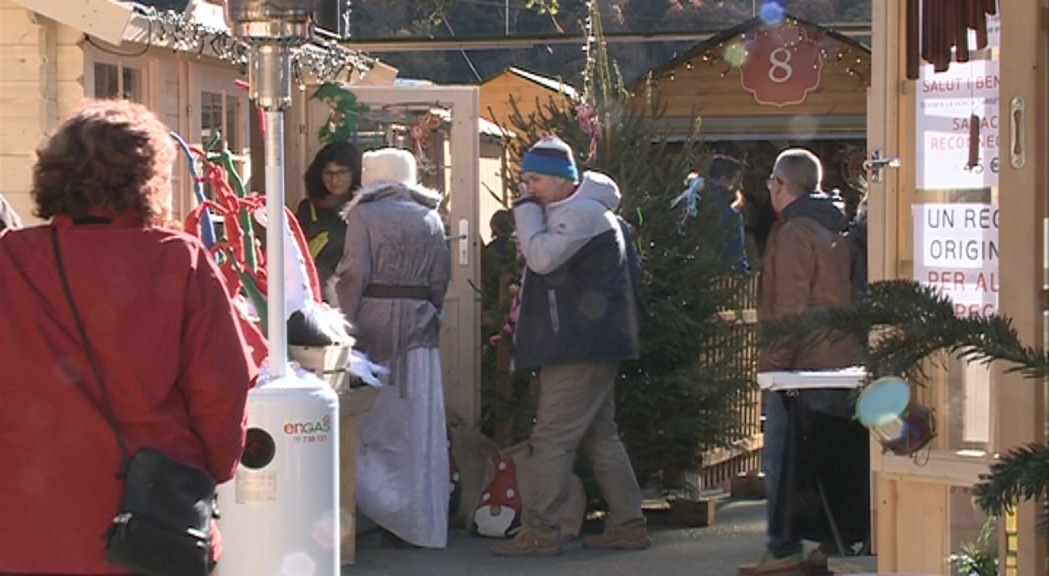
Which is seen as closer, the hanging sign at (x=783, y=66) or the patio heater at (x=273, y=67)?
the patio heater at (x=273, y=67)

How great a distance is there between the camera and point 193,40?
933 cm

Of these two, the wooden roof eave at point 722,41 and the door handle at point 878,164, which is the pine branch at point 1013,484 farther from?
the wooden roof eave at point 722,41

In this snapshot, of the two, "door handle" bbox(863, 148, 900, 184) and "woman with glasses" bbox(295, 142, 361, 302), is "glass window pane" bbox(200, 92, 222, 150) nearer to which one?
"woman with glasses" bbox(295, 142, 361, 302)

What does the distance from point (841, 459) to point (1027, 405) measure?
4.14 meters

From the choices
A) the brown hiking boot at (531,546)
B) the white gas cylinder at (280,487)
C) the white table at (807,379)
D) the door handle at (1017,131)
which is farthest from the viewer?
the brown hiking boot at (531,546)

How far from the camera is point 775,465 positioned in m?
8.19

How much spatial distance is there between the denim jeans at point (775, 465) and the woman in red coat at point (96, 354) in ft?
14.6

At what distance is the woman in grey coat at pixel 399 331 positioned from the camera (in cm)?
884

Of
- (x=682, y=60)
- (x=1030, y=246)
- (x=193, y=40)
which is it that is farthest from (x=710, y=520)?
(x=682, y=60)

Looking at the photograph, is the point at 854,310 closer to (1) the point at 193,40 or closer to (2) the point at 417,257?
(2) the point at 417,257

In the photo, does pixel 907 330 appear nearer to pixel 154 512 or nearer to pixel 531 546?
pixel 154 512

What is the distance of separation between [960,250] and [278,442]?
7.86 feet

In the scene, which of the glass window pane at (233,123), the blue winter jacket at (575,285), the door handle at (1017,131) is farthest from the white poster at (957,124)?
the glass window pane at (233,123)

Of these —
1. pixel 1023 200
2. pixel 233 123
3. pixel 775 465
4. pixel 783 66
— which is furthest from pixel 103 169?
pixel 783 66
